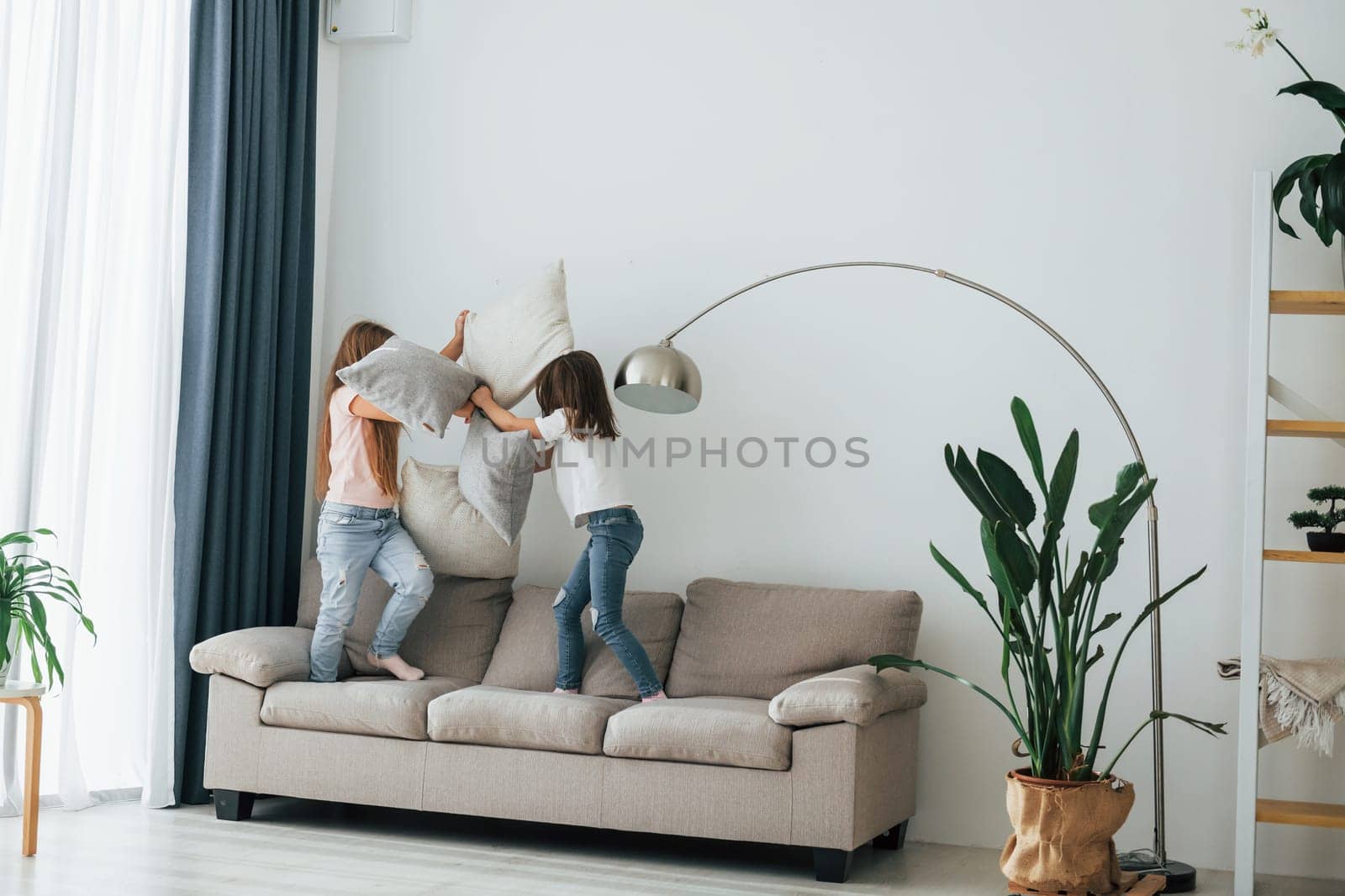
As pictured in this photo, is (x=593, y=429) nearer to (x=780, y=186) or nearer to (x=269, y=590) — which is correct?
(x=780, y=186)

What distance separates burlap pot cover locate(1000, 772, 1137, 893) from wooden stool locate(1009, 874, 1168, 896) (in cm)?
1

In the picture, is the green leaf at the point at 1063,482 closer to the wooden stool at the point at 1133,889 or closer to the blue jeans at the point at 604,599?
the wooden stool at the point at 1133,889

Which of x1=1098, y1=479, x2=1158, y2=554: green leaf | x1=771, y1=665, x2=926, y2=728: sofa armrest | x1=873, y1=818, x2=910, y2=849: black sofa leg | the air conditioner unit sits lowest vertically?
x1=873, y1=818, x2=910, y2=849: black sofa leg

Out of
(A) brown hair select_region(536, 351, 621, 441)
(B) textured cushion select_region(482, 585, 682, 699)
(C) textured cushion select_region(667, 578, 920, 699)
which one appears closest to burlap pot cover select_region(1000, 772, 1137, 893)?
(C) textured cushion select_region(667, 578, 920, 699)

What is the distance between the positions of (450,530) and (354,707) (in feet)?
2.14

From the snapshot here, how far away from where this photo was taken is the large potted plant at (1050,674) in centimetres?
280

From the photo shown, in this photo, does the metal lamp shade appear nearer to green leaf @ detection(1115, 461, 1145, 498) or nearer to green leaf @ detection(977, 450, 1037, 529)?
green leaf @ detection(977, 450, 1037, 529)

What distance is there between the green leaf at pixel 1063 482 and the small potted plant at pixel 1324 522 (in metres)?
→ 0.72

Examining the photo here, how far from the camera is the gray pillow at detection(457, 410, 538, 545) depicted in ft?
12.5

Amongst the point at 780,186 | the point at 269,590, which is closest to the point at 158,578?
the point at 269,590

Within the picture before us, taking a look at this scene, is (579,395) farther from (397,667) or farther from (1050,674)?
(1050,674)

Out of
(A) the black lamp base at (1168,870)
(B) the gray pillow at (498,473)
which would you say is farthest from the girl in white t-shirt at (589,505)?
(A) the black lamp base at (1168,870)

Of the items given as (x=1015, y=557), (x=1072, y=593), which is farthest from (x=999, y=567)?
(x=1072, y=593)

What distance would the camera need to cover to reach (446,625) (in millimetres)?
3965
